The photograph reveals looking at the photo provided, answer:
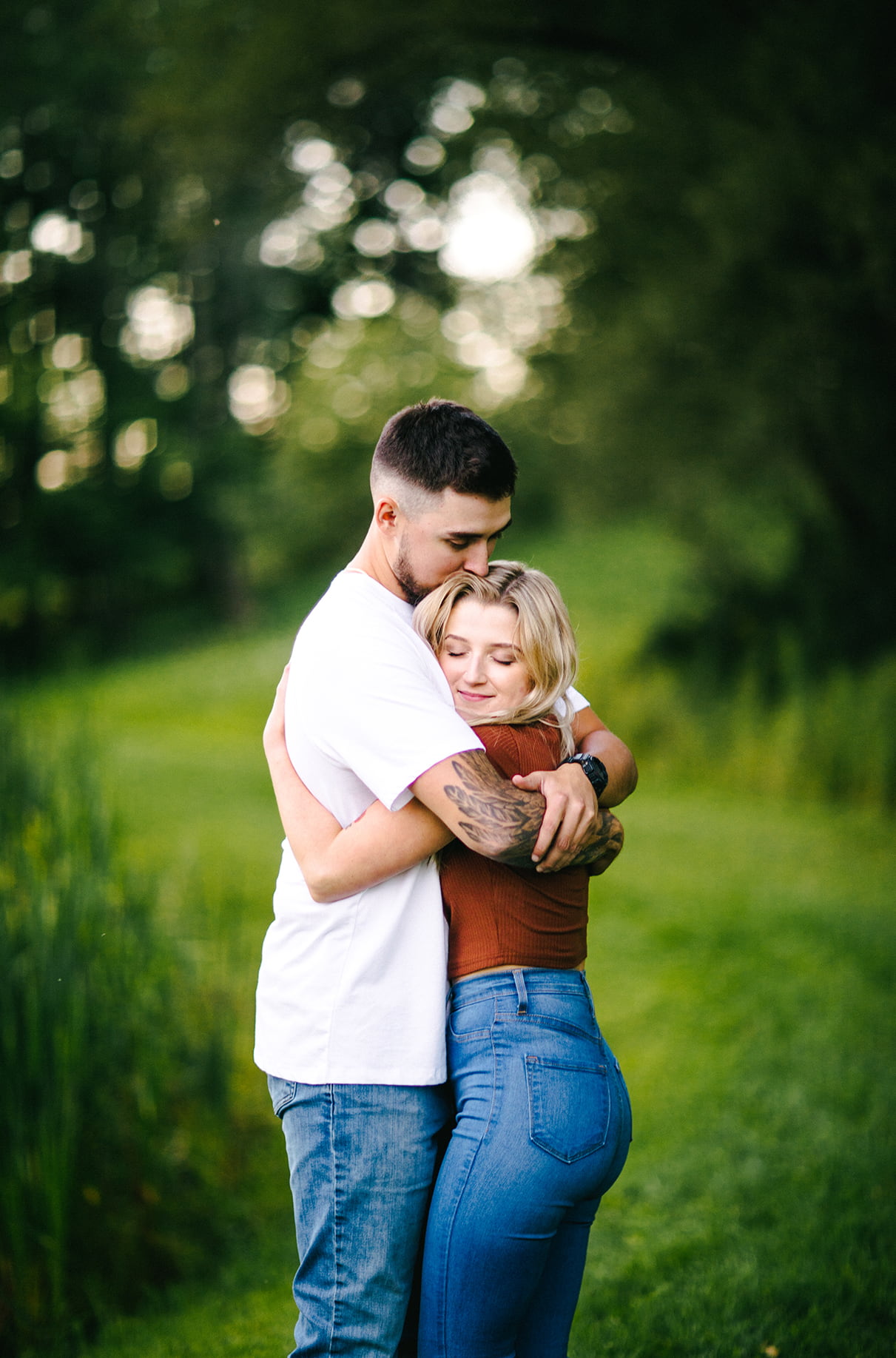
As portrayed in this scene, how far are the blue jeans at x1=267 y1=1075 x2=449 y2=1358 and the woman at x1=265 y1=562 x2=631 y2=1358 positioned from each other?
0.19ft

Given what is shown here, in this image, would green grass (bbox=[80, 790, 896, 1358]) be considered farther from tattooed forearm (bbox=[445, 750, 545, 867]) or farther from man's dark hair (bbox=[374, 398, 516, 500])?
man's dark hair (bbox=[374, 398, 516, 500])

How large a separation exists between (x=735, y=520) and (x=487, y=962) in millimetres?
11338

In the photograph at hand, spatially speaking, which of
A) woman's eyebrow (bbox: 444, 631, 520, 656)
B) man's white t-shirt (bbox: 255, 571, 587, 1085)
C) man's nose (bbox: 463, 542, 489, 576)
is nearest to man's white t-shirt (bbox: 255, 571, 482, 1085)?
man's white t-shirt (bbox: 255, 571, 587, 1085)

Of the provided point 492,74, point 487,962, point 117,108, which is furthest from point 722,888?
point 117,108

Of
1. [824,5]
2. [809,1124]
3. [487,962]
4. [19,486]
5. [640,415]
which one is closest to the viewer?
[487,962]

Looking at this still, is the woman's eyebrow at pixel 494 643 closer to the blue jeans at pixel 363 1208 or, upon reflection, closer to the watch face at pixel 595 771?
the watch face at pixel 595 771

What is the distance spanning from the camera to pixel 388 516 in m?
2.14

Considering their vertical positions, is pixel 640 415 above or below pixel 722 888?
above

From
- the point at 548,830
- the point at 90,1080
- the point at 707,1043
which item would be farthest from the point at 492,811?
the point at 707,1043

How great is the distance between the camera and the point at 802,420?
400 inches

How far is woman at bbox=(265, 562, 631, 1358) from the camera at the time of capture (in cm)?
177

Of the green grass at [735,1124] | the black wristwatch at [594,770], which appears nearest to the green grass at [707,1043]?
the green grass at [735,1124]

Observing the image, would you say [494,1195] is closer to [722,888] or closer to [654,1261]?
[654,1261]

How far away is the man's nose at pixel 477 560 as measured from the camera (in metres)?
2.14
